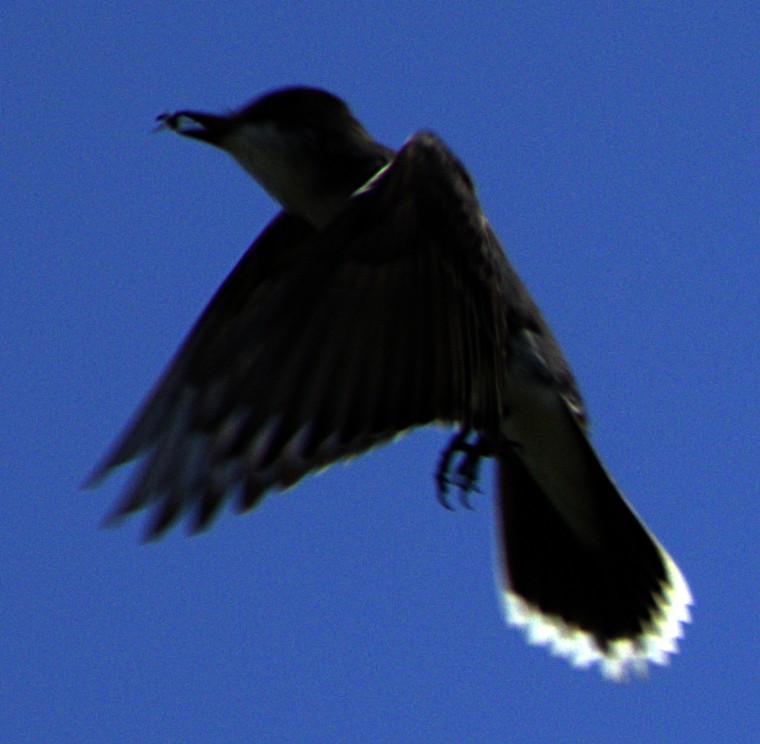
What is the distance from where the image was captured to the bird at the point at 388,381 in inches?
219

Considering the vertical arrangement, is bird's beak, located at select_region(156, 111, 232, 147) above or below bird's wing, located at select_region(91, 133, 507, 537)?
above

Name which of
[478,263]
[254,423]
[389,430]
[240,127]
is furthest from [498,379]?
[240,127]

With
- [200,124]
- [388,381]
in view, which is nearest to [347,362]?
[388,381]

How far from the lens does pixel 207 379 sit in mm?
5777

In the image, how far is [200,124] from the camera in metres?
7.26

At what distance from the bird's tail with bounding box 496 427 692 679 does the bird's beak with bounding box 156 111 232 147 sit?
2060 millimetres

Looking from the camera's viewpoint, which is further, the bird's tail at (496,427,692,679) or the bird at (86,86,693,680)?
the bird's tail at (496,427,692,679)

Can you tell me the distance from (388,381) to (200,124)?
2096mm

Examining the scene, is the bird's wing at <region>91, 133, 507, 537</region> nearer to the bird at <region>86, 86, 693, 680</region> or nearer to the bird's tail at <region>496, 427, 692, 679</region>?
the bird at <region>86, 86, 693, 680</region>

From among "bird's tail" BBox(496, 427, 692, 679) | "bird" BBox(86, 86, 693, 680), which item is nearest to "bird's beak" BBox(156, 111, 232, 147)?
"bird" BBox(86, 86, 693, 680)

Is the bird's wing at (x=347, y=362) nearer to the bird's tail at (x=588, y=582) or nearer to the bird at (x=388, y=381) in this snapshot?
the bird at (x=388, y=381)

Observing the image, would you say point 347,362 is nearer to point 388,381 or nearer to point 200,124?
point 388,381

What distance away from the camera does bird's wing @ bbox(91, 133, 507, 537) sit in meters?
5.50

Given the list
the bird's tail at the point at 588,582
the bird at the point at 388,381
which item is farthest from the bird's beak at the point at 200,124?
the bird's tail at the point at 588,582
